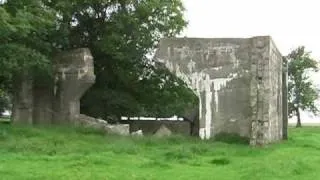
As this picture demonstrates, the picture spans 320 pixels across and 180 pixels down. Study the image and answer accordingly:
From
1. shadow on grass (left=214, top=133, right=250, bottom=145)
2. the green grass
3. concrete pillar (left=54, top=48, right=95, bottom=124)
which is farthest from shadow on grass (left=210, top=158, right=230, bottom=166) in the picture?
concrete pillar (left=54, top=48, right=95, bottom=124)

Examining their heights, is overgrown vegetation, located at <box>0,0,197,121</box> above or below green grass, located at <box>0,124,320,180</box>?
above

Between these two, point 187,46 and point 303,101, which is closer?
point 187,46

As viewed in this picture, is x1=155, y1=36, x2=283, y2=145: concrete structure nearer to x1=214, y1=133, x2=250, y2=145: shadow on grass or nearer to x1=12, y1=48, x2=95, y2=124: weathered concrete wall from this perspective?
x1=214, y1=133, x2=250, y2=145: shadow on grass

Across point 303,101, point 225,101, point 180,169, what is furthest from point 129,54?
point 303,101

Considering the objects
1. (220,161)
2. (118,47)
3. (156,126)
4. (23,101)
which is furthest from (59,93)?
(220,161)

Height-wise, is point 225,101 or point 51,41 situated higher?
point 51,41

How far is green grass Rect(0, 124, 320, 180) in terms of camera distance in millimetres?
11602

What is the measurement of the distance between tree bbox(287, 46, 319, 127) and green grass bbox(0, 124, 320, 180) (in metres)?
28.2

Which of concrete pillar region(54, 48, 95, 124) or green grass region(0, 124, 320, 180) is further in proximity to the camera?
concrete pillar region(54, 48, 95, 124)

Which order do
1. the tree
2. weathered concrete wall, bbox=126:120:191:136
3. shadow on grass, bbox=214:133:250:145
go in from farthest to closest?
the tree, weathered concrete wall, bbox=126:120:191:136, shadow on grass, bbox=214:133:250:145

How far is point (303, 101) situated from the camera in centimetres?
4806

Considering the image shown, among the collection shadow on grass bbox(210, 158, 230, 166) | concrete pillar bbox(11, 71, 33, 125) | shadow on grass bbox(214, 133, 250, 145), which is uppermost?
concrete pillar bbox(11, 71, 33, 125)

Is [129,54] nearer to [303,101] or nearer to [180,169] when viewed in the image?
[180,169]

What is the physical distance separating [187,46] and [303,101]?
Result: 92.5 feet
